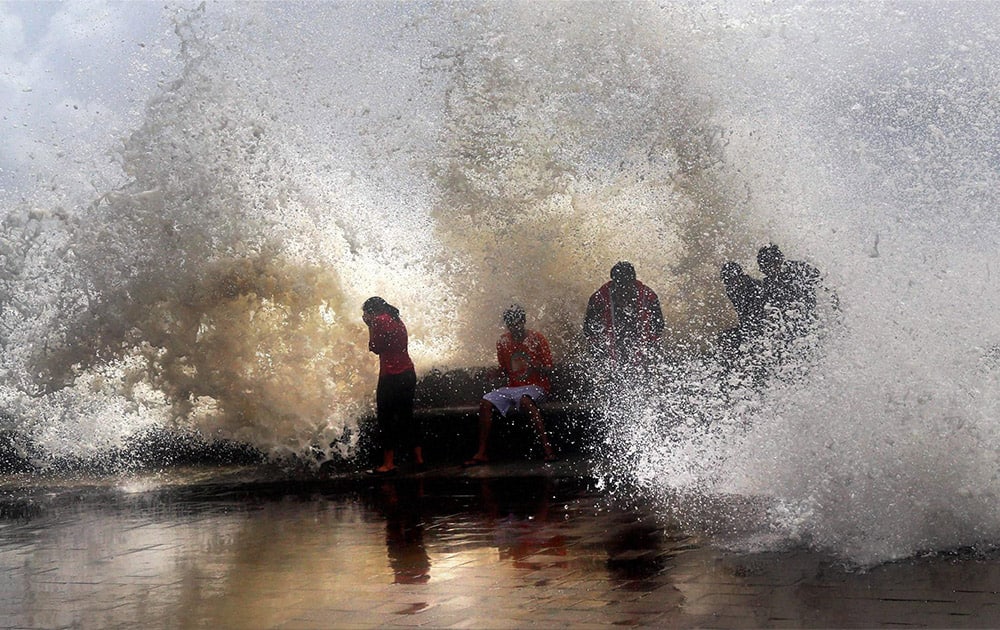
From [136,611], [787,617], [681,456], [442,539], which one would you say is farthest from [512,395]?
[787,617]

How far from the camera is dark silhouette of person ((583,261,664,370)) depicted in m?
10.2

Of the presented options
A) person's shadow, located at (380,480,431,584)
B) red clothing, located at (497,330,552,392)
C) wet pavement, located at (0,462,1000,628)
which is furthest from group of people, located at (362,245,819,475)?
wet pavement, located at (0,462,1000,628)

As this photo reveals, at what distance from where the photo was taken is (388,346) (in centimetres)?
1080

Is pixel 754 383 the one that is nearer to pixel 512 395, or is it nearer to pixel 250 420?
pixel 512 395

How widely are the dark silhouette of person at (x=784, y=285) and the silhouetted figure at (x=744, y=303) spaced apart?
0.07 meters

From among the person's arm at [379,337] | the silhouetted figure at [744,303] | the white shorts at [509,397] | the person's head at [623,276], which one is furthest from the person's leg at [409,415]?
the silhouetted figure at [744,303]

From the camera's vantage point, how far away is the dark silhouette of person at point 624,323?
10203 millimetres

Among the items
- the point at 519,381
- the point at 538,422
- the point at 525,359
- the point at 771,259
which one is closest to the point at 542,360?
the point at 525,359

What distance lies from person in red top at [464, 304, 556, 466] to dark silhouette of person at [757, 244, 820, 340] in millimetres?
2000

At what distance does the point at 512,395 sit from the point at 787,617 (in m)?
5.84

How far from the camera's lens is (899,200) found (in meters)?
9.78

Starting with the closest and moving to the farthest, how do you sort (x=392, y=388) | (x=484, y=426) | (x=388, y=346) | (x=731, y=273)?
(x=731, y=273) < (x=484, y=426) < (x=392, y=388) < (x=388, y=346)

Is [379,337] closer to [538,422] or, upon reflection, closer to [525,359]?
[525,359]

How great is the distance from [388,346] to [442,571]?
5.12 metres
